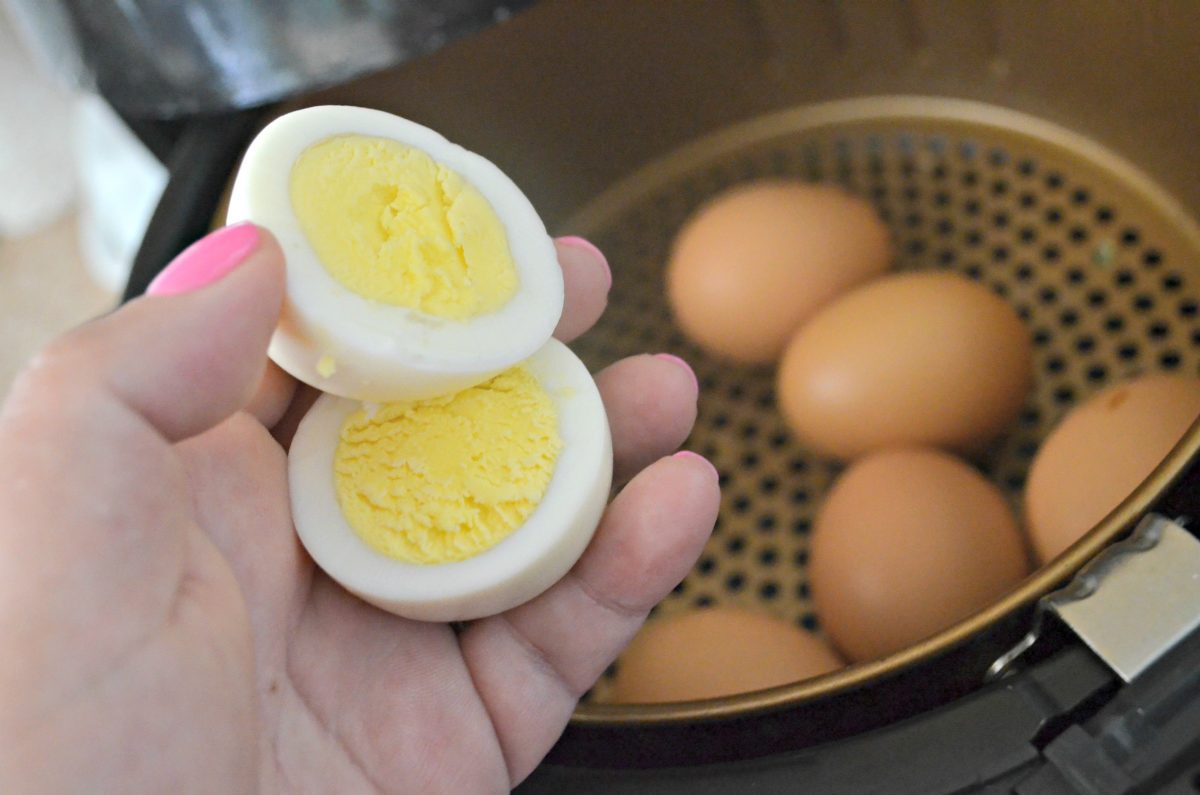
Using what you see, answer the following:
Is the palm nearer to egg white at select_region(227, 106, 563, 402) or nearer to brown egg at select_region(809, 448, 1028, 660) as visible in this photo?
egg white at select_region(227, 106, 563, 402)

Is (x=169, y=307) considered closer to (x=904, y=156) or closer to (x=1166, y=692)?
(x=1166, y=692)

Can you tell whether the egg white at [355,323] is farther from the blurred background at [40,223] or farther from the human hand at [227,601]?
the blurred background at [40,223]

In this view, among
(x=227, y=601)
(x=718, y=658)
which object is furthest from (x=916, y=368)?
(x=227, y=601)

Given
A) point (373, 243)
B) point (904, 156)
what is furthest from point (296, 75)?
point (904, 156)

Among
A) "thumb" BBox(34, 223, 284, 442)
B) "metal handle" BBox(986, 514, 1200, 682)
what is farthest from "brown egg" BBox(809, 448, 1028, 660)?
"thumb" BBox(34, 223, 284, 442)

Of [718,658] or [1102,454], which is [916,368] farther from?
[718,658]

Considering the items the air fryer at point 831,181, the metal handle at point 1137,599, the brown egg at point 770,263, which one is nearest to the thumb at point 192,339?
the air fryer at point 831,181
